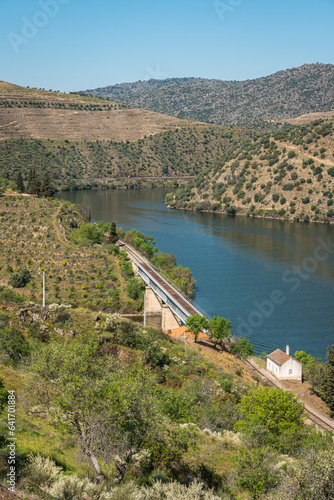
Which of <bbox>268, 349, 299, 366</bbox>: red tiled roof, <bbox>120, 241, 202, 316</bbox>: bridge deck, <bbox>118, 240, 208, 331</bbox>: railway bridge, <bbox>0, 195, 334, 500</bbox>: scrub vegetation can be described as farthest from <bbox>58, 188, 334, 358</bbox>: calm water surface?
<bbox>0, 195, 334, 500</bbox>: scrub vegetation

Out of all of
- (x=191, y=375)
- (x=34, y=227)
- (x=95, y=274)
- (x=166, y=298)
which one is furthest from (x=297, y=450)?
(x=34, y=227)

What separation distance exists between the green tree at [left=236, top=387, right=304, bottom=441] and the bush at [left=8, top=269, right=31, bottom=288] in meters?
27.1

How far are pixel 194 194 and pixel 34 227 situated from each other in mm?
71977

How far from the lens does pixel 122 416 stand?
12953mm

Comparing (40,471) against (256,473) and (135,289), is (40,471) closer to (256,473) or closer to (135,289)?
(256,473)

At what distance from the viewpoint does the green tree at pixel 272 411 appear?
21391 mm

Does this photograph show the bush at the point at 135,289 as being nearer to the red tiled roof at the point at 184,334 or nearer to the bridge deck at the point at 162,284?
the bridge deck at the point at 162,284

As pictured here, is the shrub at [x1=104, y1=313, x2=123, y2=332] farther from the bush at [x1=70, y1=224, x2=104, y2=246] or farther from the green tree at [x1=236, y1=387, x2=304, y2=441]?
the bush at [x1=70, y1=224, x2=104, y2=246]

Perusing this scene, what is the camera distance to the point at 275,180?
383 ft

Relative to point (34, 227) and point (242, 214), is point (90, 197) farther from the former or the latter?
point (34, 227)

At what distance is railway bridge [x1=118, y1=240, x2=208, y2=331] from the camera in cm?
4512

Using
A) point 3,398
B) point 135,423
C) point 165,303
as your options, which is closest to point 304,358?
point 165,303

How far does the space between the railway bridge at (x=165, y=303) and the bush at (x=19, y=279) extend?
→ 11401mm

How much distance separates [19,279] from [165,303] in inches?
540
